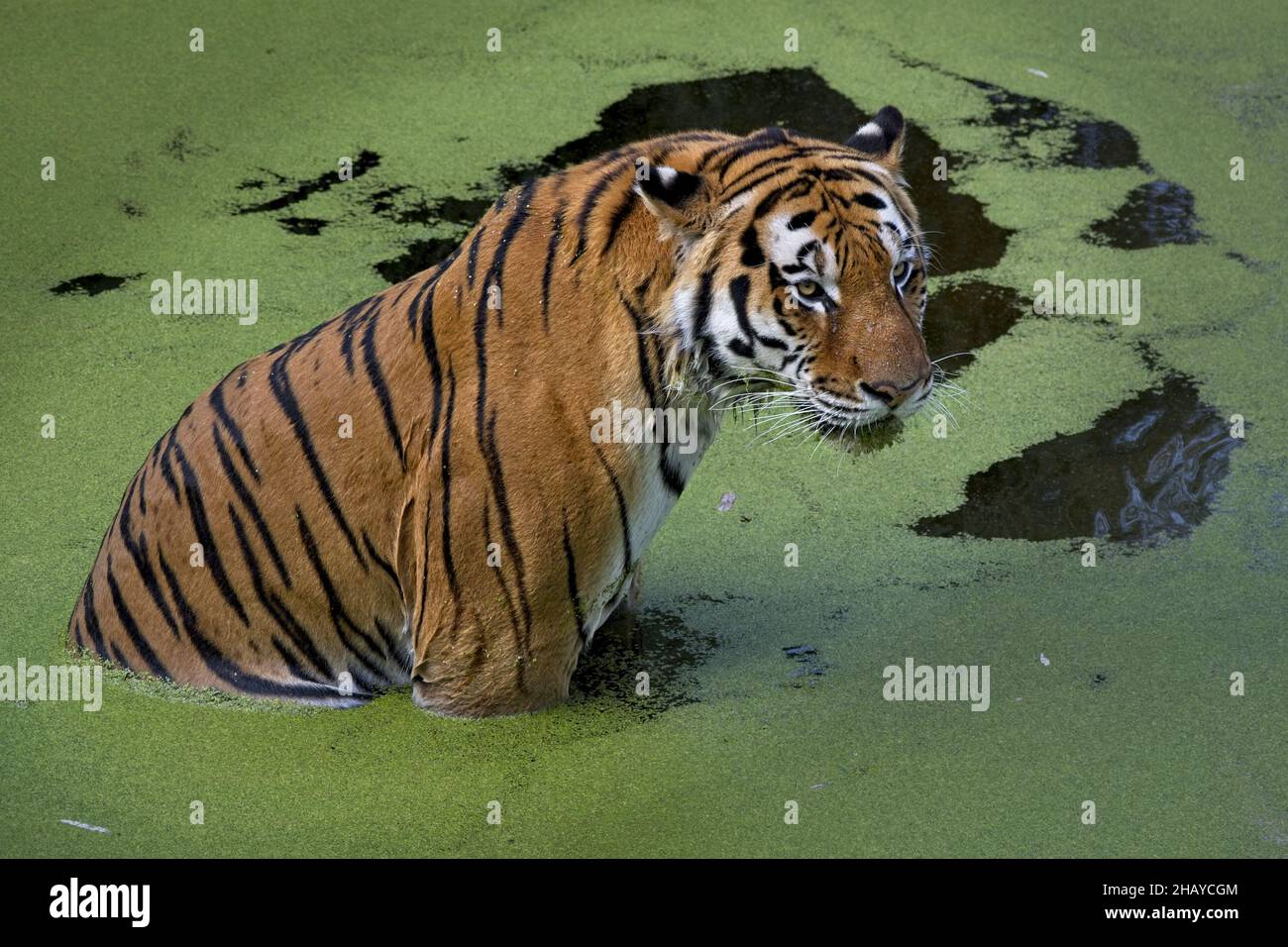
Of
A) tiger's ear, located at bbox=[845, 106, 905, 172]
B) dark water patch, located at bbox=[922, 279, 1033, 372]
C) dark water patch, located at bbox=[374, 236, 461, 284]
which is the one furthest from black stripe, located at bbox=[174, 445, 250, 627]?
dark water patch, located at bbox=[922, 279, 1033, 372]

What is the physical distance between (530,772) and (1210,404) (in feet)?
8.94

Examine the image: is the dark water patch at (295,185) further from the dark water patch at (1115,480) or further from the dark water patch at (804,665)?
the dark water patch at (804,665)

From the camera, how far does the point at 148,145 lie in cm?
635

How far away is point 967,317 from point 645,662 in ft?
6.99

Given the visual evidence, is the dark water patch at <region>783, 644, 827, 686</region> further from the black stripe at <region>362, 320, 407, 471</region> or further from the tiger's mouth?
the black stripe at <region>362, 320, 407, 471</region>

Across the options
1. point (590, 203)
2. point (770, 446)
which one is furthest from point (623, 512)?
point (770, 446)

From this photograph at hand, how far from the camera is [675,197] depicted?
3156mm

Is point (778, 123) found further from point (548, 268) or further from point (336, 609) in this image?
point (336, 609)

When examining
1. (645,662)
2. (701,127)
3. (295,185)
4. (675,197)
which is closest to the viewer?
(675,197)

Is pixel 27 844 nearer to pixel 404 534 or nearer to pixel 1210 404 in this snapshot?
pixel 404 534

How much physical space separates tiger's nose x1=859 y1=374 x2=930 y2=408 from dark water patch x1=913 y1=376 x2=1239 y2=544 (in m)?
1.32

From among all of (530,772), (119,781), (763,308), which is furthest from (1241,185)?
(119,781)

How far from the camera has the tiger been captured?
3195 mm

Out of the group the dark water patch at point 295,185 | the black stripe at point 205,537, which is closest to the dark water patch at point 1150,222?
the dark water patch at point 295,185
